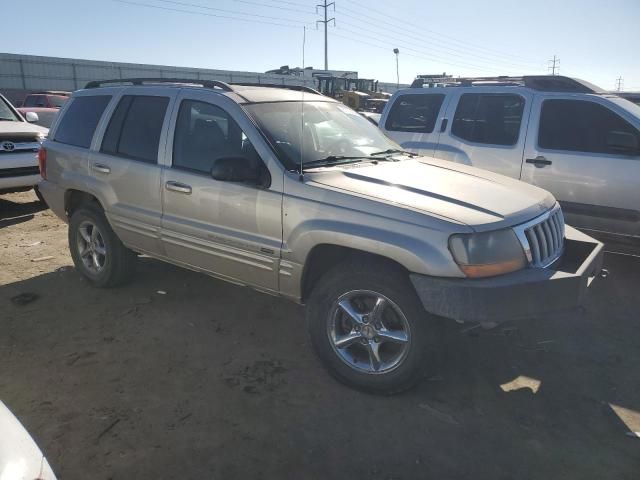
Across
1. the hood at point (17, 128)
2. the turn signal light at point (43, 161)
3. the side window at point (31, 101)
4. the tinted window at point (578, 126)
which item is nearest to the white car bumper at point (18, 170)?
the hood at point (17, 128)

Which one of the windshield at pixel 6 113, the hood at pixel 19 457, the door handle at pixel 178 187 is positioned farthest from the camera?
the windshield at pixel 6 113

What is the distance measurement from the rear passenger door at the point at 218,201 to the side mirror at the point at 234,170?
0.17ft

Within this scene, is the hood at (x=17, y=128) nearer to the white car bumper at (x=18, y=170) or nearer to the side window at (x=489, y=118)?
the white car bumper at (x=18, y=170)

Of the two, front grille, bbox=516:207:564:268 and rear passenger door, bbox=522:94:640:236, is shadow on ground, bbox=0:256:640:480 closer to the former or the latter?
front grille, bbox=516:207:564:268

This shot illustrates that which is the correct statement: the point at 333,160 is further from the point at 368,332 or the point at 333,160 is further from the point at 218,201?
the point at 368,332

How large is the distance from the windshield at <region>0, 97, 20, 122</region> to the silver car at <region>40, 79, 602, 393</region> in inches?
195

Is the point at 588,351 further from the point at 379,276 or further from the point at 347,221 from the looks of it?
the point at 347,221

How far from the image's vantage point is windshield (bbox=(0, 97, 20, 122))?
857 cm

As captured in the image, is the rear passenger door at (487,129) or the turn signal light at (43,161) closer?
the turn signal light at (43,161)

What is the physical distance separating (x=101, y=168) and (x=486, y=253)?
11.1 feet

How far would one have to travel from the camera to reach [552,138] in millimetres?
5453

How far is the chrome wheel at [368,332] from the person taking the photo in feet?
10.1

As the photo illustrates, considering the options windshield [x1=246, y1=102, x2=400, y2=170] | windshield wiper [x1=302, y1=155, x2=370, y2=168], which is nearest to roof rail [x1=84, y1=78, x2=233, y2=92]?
windshield [x1=246, y1=102, x2=400, y2=170]

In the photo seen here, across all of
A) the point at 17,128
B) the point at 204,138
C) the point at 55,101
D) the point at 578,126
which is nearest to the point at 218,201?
the point at 204,138
